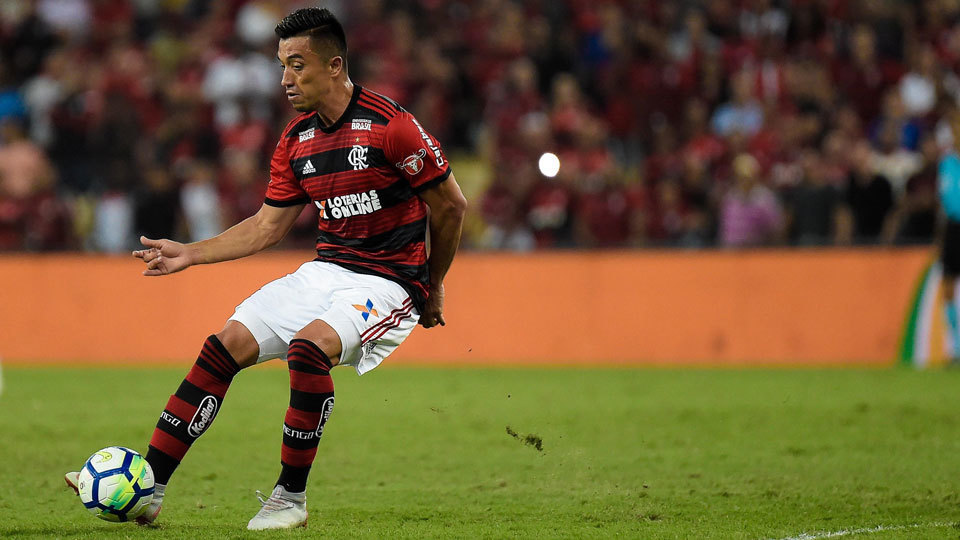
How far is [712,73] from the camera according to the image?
53.2ft

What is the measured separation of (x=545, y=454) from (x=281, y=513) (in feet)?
9.46

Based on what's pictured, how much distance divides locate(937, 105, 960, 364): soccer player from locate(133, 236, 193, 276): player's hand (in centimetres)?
945

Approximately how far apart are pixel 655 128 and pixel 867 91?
266 centimetres

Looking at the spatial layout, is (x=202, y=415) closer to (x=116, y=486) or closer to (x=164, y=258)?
(x=116, y=486)

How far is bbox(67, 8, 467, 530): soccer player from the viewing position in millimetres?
5629

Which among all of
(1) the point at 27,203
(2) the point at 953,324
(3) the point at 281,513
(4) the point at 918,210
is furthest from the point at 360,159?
(1) the point at 27,203

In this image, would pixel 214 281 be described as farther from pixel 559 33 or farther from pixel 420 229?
pixel 420 229

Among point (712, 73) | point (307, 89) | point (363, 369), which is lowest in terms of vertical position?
point (363, 369)

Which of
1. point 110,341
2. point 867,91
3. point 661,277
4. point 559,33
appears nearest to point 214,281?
point 110,341

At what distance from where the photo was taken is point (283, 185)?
616cm

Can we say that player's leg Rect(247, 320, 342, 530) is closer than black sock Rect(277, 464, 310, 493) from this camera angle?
Yes

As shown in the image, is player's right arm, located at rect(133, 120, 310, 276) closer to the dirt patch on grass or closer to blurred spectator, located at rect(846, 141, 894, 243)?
the dirt patch on grass

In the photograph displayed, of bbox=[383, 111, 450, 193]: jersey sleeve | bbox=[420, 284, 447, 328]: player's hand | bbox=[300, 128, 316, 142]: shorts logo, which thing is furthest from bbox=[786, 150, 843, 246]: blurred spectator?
bbox=[300, 128, 316, 142]: shorts logo

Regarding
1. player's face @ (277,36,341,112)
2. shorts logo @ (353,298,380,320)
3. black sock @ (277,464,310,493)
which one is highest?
player's face @ (277,36,341,112)
